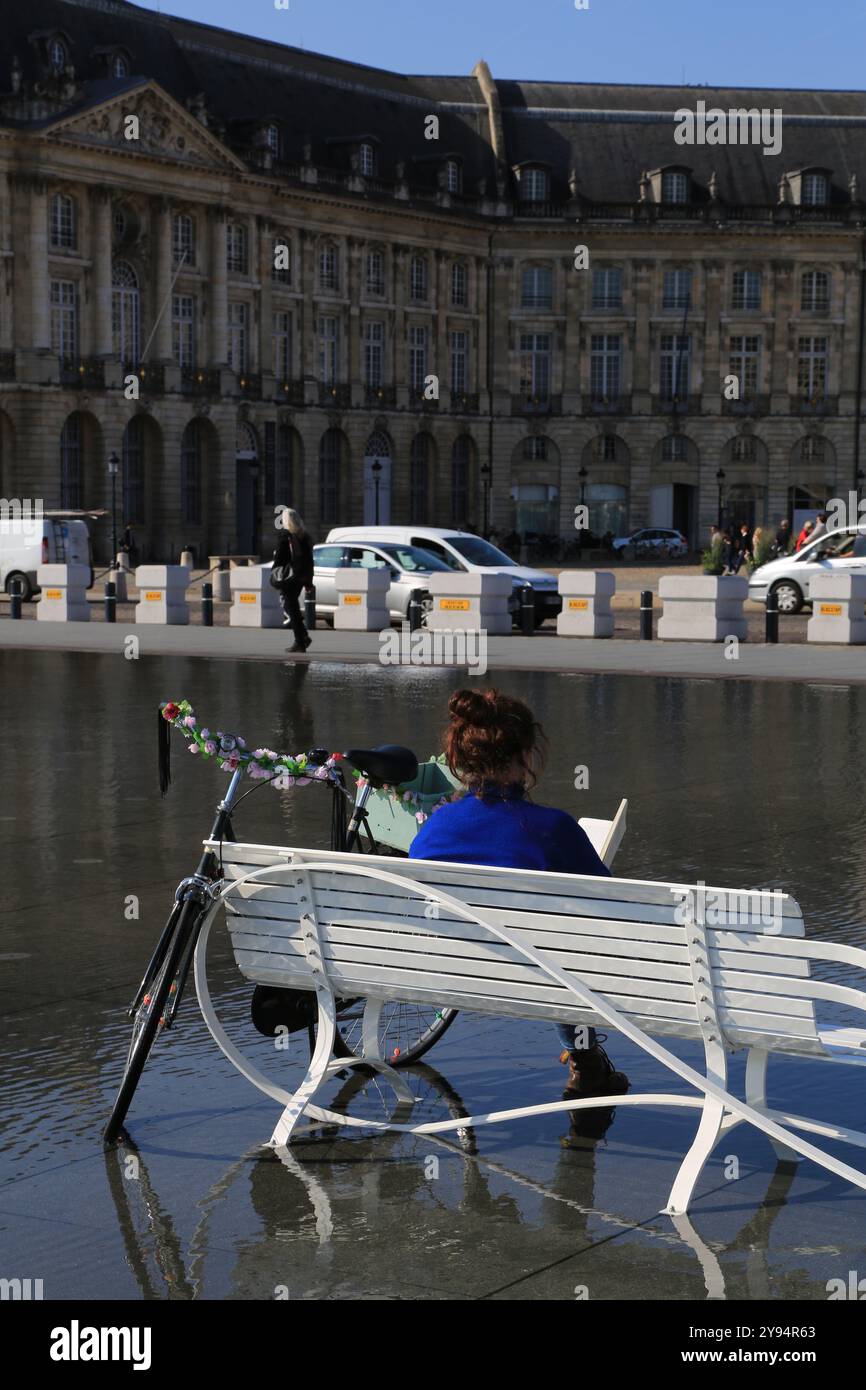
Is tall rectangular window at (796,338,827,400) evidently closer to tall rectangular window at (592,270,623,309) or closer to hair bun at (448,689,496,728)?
tall rectangular window at (592,270,623,309)

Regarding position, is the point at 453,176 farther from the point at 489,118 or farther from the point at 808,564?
the point at 808,564

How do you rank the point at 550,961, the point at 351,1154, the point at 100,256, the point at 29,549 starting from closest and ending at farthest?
the point at 550,961 < the point at 351,1154 < the point at 29,549 < the point at 100,256

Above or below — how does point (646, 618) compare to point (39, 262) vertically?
below

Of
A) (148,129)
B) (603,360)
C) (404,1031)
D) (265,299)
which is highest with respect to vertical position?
(148,129)

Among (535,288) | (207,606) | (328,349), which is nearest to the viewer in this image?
(207,606)

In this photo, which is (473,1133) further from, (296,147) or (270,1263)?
(296,147)

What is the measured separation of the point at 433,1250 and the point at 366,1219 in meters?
0.27

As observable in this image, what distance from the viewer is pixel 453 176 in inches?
3346

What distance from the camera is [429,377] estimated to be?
83.3m

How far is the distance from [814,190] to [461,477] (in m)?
19.2

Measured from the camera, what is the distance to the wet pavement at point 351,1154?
4.84 metres

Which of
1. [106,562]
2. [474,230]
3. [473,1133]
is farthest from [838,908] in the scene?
[474,230]

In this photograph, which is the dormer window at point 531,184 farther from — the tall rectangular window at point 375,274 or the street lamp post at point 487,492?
the street lamp post at point 487,492

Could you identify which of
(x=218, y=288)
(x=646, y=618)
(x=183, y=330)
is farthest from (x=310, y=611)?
(x=218, y=288)
